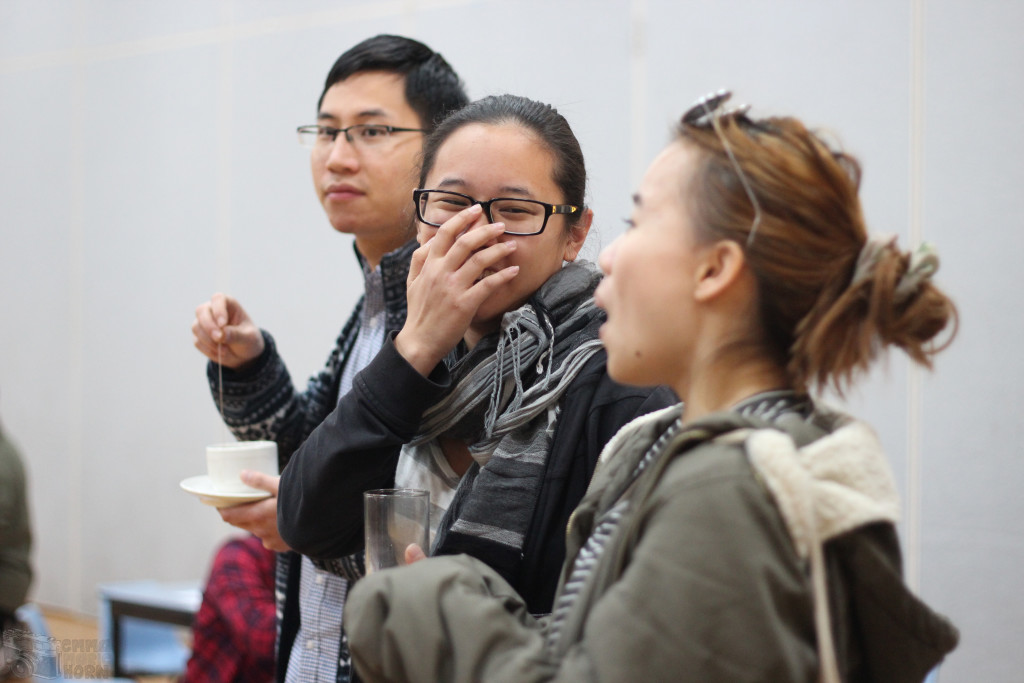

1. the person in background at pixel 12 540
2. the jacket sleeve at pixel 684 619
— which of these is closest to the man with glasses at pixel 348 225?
the jacket sleeve at pixel 684 619

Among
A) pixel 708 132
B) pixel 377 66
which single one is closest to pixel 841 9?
pixel 377 66

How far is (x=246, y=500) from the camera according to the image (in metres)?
1.45

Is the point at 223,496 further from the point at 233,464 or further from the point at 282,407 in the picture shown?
the point at 282,407

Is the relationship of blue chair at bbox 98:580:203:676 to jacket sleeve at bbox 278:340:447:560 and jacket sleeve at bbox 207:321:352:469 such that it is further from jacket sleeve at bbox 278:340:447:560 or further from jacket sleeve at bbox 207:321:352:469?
jacket sleeve at bbox 278:340:447:560

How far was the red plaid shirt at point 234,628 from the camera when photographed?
2.46m

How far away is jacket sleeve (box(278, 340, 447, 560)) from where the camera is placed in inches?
45.7

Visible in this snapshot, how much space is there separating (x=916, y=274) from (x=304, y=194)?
3288 mm

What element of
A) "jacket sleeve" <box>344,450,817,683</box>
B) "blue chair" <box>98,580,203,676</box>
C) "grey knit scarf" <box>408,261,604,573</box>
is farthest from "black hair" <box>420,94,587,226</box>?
"blue chair" <box>98,580,203,676</box>

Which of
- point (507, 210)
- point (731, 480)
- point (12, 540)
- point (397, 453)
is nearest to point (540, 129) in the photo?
point (507, 210)

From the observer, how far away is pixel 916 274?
812 millimetres

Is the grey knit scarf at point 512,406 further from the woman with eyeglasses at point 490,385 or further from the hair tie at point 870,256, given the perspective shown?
the hair tie at point 870,256

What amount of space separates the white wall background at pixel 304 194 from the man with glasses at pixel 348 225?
464 millimetres

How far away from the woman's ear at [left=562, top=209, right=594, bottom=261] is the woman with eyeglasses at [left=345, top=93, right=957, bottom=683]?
1.26 feet

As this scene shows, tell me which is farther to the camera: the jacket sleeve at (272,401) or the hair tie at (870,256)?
the jacket sleeve at (272,401)
